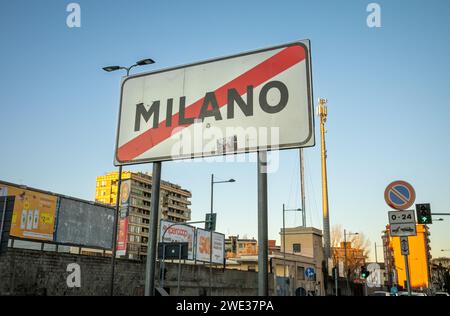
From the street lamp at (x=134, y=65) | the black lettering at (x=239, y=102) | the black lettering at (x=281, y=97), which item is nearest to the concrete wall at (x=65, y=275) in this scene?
the street lamp at (x=134, y=65)

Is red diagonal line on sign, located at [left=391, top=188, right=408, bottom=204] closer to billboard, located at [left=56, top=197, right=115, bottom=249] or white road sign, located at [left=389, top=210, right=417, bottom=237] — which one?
white road sign, located at [left=389, top=210, right=417, bottom=237]

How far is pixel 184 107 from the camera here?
352 centimetres

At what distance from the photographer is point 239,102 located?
130 inches

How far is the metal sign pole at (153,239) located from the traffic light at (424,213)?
49.7 ft

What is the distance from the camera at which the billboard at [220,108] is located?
3121mm

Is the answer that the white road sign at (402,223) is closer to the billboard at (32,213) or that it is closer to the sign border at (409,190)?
the sign border at (409,190)

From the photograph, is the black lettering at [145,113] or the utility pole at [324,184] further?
the utility pole at [324,184]

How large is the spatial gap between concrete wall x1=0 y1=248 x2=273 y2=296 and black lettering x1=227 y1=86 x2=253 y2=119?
15171 mm

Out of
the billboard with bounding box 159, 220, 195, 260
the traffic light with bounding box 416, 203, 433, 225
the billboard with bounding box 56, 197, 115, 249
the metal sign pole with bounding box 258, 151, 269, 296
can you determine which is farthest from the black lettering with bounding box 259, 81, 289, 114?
the billboard with bounding box 159, 220, 195, 260

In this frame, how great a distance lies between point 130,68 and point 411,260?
81770mm

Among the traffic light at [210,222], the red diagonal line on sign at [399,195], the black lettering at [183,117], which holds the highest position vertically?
the traffic light at [210,222]

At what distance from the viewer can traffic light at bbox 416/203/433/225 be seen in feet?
52.8
